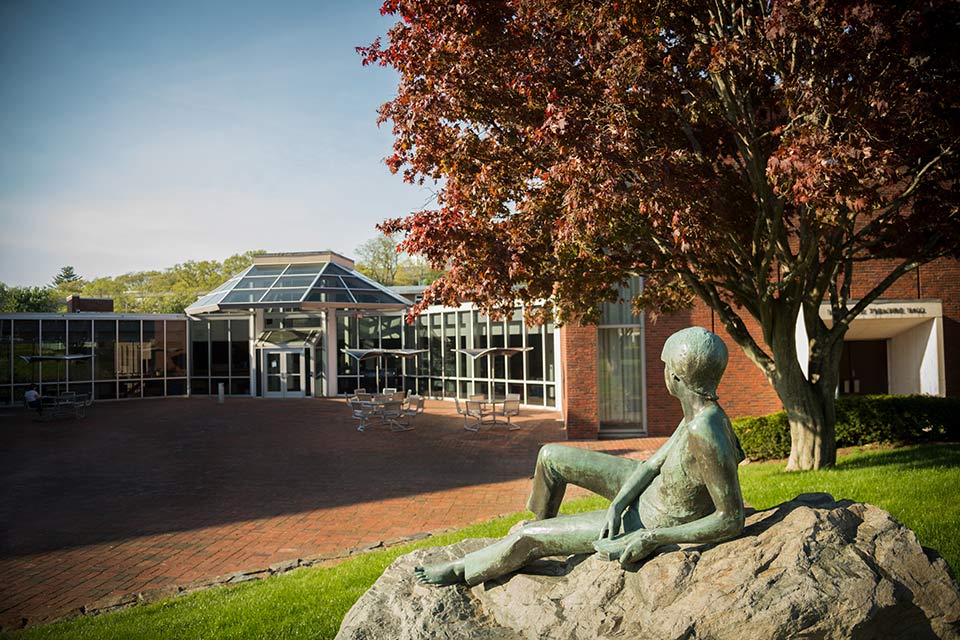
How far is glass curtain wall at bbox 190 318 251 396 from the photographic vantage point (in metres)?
27.8

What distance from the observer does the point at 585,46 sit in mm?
6363

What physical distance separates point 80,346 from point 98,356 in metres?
0.77

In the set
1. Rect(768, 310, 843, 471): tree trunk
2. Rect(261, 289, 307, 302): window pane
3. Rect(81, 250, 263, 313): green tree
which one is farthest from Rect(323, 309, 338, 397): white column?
Rect(81, 250, 263, 313): green tree

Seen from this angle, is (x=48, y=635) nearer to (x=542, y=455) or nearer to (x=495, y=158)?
(x=542, y=455)

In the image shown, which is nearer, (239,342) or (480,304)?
(480,304)

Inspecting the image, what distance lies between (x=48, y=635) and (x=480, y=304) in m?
5.01

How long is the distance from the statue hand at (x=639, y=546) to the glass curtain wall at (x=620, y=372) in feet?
42.0

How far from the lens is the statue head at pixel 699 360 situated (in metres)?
2.79

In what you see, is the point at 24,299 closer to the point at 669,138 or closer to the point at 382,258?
the point at 382,258

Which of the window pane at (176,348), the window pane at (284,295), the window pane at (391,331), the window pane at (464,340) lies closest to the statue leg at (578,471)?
the window pane at (464,340)

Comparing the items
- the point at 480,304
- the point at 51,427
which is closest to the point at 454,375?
the point at 51,427

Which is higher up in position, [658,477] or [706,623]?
[658,477]

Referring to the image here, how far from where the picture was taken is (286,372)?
26828 mm

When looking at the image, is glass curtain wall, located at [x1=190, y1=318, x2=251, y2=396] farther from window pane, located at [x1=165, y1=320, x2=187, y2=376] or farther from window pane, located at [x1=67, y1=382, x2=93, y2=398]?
window pane, located at [x1=67, y1=382, x2=93, y2=398]
